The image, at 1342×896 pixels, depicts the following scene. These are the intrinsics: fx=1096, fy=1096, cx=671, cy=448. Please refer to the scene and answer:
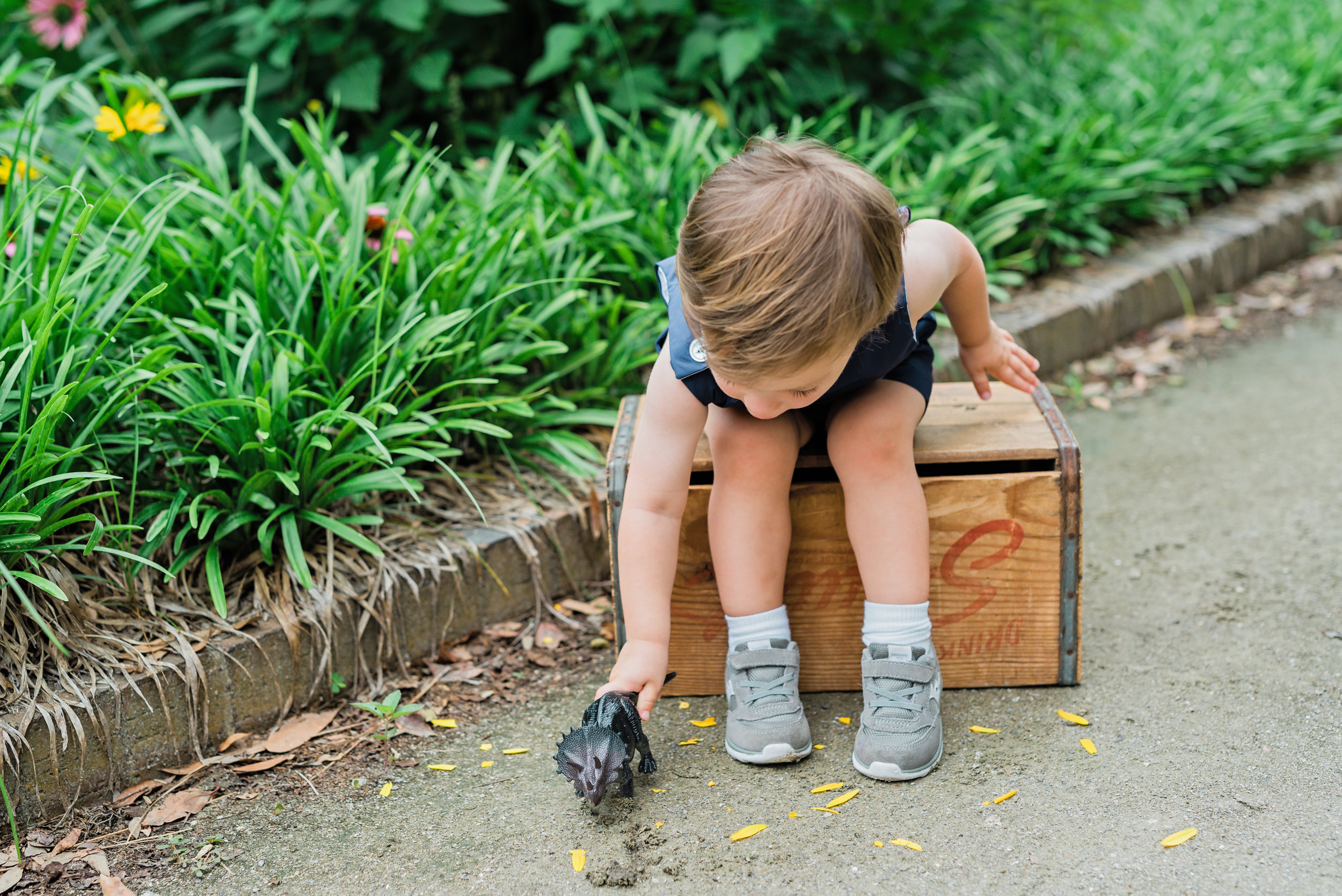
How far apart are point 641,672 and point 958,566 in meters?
0.56

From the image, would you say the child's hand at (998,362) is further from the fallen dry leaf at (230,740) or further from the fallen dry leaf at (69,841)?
the fallen dry leaf at (69,841)

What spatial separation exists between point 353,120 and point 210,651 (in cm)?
214

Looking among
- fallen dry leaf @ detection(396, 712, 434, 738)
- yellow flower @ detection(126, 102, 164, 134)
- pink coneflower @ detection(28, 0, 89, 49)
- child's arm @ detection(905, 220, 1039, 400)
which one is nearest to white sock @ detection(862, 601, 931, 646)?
child's arm @ detection(905, 220, 1039, 400)

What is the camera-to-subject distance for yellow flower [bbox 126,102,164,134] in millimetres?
2359

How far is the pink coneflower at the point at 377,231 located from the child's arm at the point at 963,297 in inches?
42.7

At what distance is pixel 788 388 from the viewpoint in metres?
1.40

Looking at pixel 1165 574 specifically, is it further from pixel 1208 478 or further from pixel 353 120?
pixel 353 120

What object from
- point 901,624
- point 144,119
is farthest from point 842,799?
point 144,119

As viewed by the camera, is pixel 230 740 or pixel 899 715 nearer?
pixel 899 715

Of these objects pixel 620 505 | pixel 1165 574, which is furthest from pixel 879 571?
pixel 1165 574

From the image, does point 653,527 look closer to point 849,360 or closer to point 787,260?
point 849,360

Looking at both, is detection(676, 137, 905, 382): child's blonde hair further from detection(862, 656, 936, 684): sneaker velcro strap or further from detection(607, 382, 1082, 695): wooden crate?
detection(862, 656, 936, 684): sneaker velcro strap

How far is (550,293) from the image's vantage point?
2396 mm

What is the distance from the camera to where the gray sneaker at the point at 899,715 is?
63.2 inches
